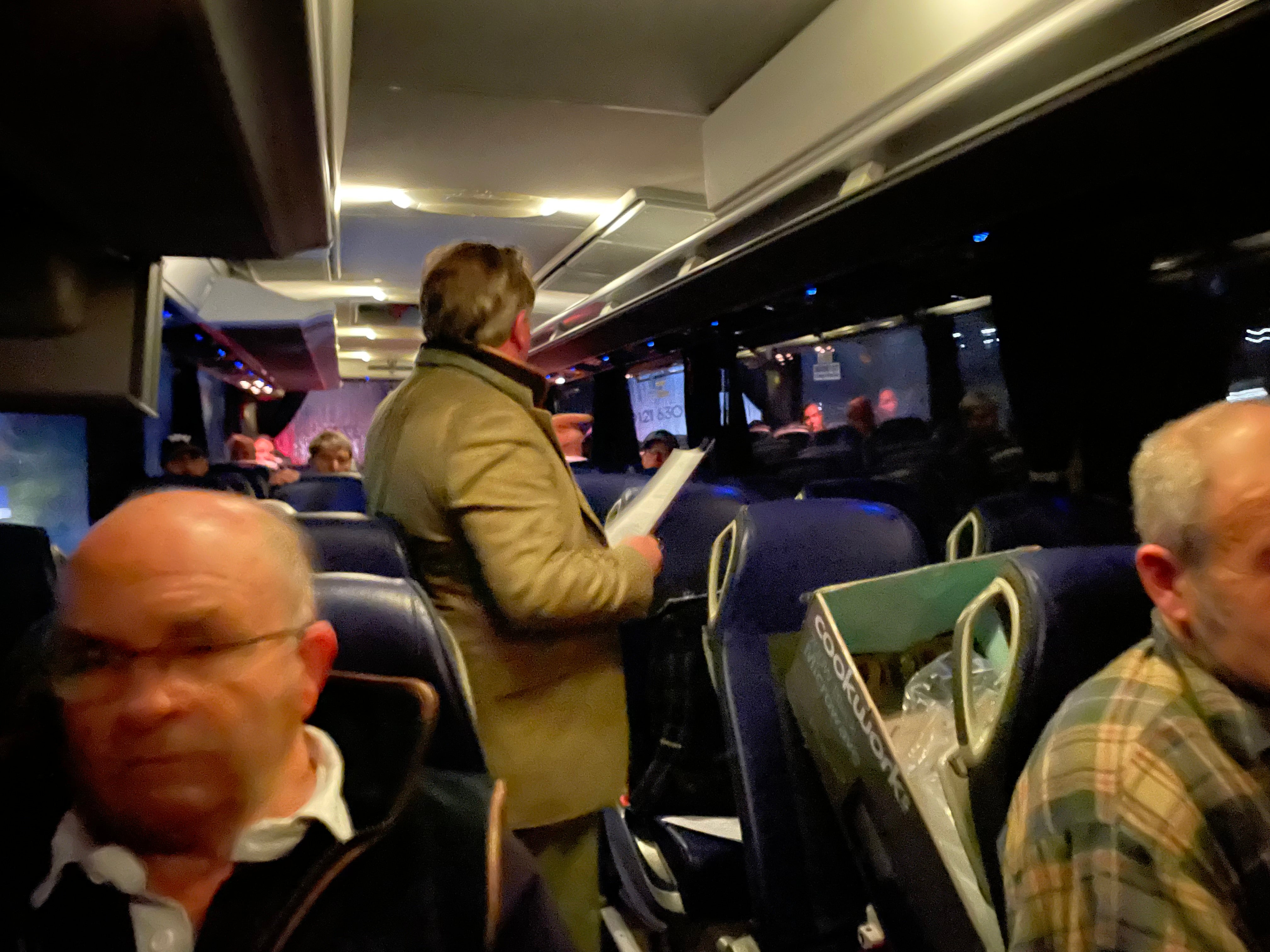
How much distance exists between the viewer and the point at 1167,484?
44.4 inches

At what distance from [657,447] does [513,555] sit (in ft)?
13.1

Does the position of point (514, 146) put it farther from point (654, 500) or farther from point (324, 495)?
point (654, 500)

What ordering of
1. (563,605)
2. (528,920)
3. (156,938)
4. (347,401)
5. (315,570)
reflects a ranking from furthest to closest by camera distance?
(347,401) < (563,605) < (315,570) < (528,920) < (156,938)

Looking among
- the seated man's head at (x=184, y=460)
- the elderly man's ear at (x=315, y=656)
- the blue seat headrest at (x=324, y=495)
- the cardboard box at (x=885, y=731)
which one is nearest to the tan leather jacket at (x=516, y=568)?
the cardboard box at (x=885, y=731)

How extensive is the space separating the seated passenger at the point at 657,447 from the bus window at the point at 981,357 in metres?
2.66

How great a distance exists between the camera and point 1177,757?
0.98 meters

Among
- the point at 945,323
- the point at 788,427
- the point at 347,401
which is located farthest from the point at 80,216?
the point at 347,401

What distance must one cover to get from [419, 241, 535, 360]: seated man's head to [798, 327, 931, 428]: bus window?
1.69m

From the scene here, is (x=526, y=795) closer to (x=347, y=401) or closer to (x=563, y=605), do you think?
(x=563, y=605)

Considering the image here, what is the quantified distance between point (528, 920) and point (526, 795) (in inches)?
25.7

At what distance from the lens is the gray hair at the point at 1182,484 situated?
1.07m

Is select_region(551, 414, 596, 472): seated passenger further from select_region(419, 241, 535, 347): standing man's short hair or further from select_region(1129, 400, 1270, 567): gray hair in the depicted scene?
select_region(1129, 400, 1270, 567): gray hair

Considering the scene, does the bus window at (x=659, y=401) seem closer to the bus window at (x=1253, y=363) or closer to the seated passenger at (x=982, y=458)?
the seated passenger at (x=982, y=458)

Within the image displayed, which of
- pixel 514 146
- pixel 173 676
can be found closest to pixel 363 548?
pixel 173 676
